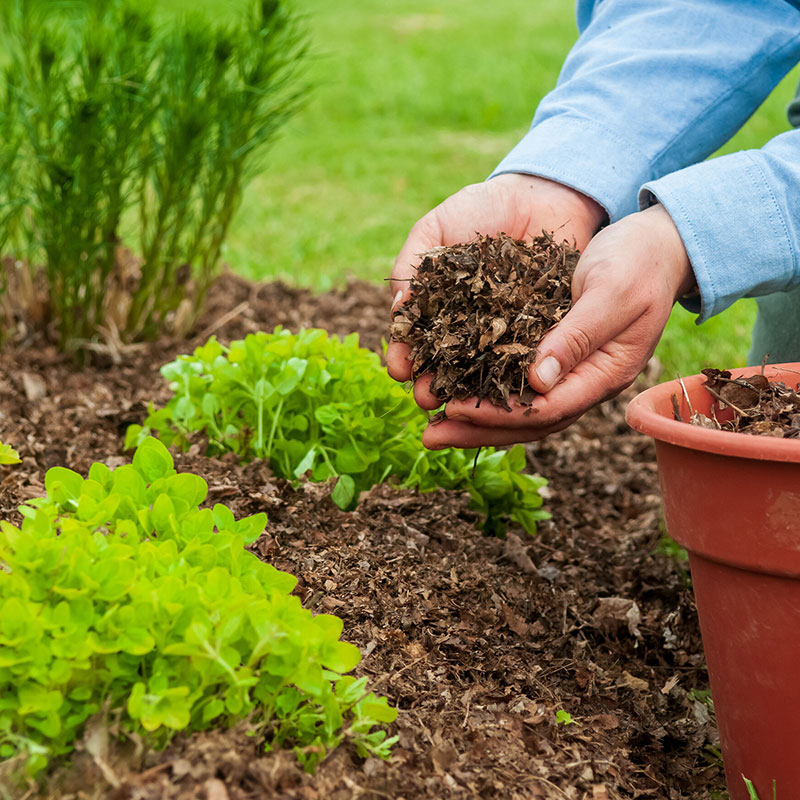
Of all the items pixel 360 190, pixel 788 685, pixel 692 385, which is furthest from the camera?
pixel 360 190

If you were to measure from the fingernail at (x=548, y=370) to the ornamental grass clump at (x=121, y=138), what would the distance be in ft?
5.58

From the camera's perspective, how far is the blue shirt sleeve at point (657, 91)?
213cm

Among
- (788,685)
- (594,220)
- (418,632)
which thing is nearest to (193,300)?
(594,220)

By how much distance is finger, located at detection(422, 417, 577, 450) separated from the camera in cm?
177

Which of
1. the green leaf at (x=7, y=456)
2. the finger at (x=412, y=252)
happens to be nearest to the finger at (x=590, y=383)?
the finger at (x=412, y=252)

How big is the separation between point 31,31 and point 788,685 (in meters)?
2.94

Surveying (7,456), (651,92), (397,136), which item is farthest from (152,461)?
(397,136)

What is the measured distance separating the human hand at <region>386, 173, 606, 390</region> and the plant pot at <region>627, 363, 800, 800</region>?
2.23 feet

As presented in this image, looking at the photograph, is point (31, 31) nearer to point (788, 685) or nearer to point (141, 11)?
point (141, 11)

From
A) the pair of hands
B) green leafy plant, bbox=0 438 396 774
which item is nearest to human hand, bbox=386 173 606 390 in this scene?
the pair of hands

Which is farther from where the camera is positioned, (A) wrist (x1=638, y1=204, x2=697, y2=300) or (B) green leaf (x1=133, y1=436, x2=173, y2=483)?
(A) wrist (x1=638, y1=204, x2=697, y2=300)

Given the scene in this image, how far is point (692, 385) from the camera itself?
1.68m

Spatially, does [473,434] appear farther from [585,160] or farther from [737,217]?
[585,160]

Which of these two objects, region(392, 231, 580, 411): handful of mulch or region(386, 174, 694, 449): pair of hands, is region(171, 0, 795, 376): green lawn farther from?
region(386, 174, 694, 449): pair of hands
